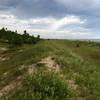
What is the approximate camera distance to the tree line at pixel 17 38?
92356 millimetres

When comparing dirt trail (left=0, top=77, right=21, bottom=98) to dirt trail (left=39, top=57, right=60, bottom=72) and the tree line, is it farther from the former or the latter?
the tree line

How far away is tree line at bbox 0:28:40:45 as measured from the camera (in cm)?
9236

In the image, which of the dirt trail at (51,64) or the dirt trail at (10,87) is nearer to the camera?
the dirt trail at (10,87)

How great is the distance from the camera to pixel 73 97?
53.6 feet

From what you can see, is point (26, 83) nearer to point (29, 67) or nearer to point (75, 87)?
point (75, 87)

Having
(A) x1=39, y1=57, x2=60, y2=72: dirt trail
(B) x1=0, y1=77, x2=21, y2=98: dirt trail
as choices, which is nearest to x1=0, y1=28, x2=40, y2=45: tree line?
(A) x1=39, y1=57, x2=60, y2=72: dirt trail

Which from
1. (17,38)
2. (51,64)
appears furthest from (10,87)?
(17,38)

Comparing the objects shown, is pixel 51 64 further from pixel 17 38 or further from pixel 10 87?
pixel 17 38

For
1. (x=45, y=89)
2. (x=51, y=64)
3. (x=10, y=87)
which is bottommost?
(x=10, y=87)

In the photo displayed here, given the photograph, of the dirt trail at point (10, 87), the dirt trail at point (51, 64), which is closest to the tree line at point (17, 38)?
the dirt trail at point (51, 64)

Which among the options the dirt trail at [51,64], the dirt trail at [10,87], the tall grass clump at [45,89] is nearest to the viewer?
the tall grass clump at [45,89]

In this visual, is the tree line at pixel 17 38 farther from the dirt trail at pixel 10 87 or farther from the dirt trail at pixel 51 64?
the dirt trail at pixel 10 87

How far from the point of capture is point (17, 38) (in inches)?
3819

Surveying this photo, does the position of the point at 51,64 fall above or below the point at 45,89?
above
